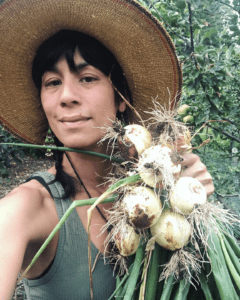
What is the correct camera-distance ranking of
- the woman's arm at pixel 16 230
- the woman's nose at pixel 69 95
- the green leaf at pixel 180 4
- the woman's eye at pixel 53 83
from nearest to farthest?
1. the woman's arm at pixel 16 230
2. the woman's nose at pixel 69 95
3. the woman's eye at pixel 53 83
4. the green leaf at pixel 180 4

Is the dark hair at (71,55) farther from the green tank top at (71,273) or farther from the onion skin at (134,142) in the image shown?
the onion skin at (134,142)

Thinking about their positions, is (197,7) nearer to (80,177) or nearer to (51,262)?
(80,177)

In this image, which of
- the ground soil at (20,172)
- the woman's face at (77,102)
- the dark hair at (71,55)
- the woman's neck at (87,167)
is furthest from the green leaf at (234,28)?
the ground soil at (20,172)

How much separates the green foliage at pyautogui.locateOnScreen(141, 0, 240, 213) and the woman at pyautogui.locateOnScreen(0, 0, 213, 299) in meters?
0.40

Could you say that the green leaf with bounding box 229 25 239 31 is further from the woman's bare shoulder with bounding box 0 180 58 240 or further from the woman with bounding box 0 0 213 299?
the woman's bare shoulder with bounding box 0 180 58 240

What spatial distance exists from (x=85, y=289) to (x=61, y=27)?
3.60ft

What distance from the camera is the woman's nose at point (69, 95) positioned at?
960mm

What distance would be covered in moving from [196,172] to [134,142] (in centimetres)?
27

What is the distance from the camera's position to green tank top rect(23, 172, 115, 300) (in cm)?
97

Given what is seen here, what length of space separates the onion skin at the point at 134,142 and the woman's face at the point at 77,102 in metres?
0.20

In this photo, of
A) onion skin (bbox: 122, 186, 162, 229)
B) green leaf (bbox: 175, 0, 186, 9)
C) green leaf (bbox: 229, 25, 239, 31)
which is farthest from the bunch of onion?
green leaf (bbox: 229, 25, 239, 31)

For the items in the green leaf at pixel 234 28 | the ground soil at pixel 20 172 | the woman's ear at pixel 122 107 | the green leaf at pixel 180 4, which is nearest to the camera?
the woman's ear at pixel 122 107

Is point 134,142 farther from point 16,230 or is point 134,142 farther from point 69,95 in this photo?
point 16,230

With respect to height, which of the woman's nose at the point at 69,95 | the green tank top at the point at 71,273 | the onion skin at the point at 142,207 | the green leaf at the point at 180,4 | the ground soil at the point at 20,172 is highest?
the ground soil at the point at 20,172
